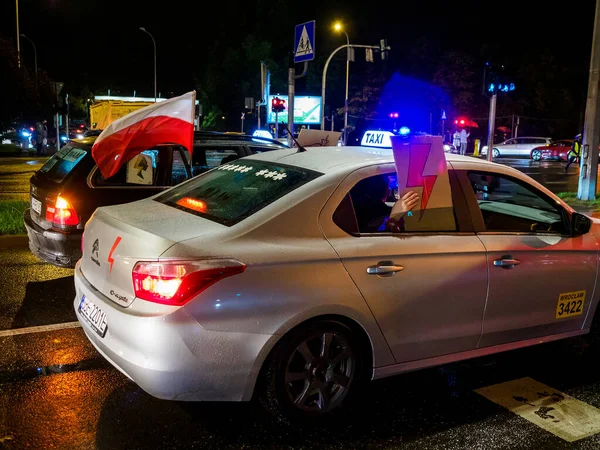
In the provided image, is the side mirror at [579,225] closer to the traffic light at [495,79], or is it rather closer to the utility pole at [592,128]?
the utility pole at [592,128]

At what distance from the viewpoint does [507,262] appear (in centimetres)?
399

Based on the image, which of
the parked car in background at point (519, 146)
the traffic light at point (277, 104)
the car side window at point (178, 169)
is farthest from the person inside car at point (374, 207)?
the parked car in background at point (519, 146)

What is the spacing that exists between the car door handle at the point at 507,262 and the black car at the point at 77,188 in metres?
3.33

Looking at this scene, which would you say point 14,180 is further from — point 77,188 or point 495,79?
point 77,188

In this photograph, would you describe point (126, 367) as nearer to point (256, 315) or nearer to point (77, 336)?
point (256, 315)

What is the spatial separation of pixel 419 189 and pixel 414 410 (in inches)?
53.2


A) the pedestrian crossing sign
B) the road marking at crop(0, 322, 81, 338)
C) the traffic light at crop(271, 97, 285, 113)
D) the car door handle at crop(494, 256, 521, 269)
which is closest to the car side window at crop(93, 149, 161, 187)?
the road marking at crop(0, 322, 81, 338)

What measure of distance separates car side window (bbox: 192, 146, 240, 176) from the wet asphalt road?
2.59 m

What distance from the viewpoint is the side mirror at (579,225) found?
173 inches

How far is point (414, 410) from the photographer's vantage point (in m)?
3.83

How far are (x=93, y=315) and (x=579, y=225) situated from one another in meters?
3.30

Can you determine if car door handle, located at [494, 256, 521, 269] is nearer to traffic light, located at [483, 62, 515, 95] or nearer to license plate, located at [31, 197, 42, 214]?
license plate, located at [31, 197, 42, 214]

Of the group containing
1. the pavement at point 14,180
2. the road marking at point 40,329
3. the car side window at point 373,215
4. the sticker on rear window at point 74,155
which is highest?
the sticker on rear window at point 74,155

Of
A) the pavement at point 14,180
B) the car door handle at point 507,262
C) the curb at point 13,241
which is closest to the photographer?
the car door handle at point 507,262
